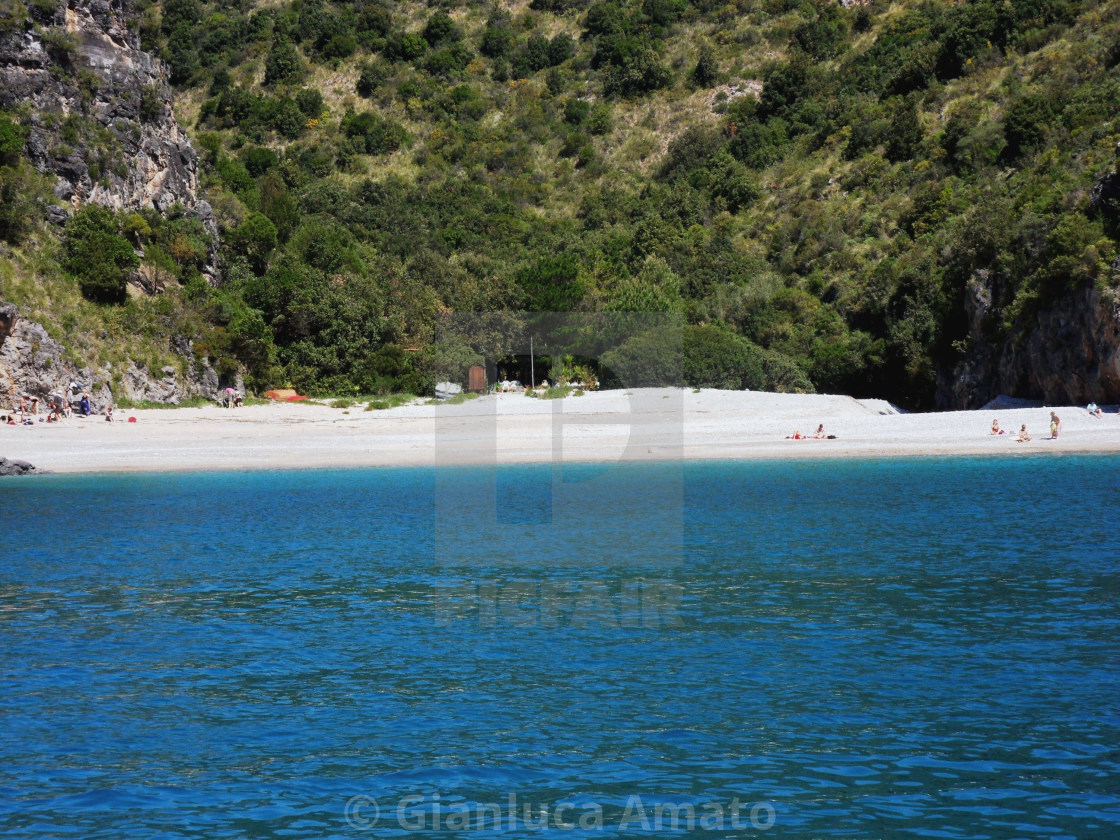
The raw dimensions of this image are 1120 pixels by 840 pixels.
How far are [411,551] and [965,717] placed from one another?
12561 millimetres

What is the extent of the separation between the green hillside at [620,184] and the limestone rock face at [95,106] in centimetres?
183

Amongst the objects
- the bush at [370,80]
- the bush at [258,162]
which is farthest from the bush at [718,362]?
the bush at [370,80]

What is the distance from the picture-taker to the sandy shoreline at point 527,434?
36.0m

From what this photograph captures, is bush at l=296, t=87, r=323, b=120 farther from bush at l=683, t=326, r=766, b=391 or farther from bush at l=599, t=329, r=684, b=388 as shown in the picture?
bush at l=683, t=326, r=766, b=391

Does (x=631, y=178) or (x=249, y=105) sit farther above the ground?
(x=249, y=105)

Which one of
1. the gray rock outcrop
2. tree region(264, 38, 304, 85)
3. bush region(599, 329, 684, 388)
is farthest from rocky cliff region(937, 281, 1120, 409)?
tree region(264, 38, 304, 85)

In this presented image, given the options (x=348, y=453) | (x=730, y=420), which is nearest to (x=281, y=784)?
(x=348, y=453)

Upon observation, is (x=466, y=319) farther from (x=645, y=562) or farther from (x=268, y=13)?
(x=268, y=13)

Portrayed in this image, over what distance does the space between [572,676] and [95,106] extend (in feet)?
160

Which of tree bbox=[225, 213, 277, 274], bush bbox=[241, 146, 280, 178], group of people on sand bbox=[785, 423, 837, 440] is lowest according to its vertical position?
group of people on sand bbox=[785, 423, 837, 440]

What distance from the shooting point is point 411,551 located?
2112 cm

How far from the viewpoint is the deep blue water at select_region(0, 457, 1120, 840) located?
888 cm

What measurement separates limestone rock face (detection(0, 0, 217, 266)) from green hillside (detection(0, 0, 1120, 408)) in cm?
183

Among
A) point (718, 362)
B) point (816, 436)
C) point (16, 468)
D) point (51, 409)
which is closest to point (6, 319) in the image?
point (51, 409)
